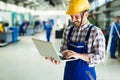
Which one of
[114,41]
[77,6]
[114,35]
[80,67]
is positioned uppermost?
[77,6]

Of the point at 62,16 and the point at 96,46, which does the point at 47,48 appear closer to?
the point at 96,46

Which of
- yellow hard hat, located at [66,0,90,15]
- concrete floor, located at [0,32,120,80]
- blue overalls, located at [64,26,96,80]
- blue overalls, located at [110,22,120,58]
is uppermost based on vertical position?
yellow hard hat, located at [66,0,90,15]

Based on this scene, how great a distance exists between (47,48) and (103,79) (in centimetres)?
430

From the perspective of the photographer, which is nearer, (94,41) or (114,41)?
(94,41)

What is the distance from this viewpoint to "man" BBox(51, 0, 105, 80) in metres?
2.17

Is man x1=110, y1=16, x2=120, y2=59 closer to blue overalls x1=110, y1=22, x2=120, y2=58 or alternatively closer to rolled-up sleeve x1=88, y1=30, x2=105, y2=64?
blue overalls x1=110, y1=22, x2=120, y2=58

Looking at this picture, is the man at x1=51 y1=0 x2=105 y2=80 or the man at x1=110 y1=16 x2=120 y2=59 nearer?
the man at x1=51 y1=0 x2=105 y2=80

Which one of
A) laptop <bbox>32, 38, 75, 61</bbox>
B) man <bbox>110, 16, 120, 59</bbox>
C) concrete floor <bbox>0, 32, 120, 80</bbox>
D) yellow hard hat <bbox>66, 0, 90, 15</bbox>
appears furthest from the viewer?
man <bbox>110, 16, 120, 59</bbox>

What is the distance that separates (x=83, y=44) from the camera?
2246 millimetres

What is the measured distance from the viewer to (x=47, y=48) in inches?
86.0

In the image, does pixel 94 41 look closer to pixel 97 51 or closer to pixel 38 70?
pixel 97 51

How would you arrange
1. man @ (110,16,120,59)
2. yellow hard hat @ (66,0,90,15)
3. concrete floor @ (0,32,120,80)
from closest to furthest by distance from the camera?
yellow hard hat @ (66,0,90,15) < concrete floor @ (0,32,120,80) < man @ (110,16,120,59)

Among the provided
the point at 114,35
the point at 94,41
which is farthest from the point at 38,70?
the point at 94,41

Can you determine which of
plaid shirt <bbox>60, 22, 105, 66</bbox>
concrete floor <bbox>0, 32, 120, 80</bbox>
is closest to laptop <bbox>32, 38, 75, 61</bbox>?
plaid shirt <bbox>60, 22, 105, 66</bbox>
